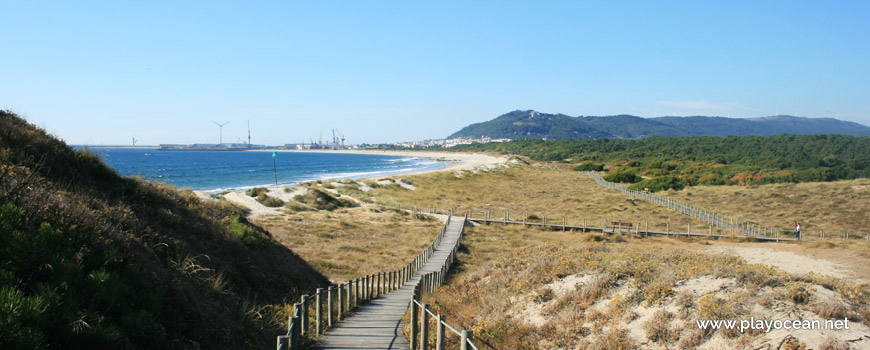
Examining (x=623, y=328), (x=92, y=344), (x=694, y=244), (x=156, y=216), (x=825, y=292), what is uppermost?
(x=156, y=216)

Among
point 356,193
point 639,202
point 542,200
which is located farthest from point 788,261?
point 356,193

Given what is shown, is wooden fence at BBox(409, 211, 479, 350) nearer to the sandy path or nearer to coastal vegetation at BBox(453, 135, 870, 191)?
the sandy path

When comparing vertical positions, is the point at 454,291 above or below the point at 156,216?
below

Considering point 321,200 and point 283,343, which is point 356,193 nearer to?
point 321,200

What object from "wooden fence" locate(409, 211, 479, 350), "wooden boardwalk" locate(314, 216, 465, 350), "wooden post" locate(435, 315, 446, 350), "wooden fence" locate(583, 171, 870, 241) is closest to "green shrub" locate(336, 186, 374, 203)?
"wooden fence" locate(583, 171, 870, 241)

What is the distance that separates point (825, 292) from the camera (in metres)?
8.82

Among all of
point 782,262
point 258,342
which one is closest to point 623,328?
point 258,342

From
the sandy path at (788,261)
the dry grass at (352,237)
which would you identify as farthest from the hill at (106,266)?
the sandy path at (788,261)

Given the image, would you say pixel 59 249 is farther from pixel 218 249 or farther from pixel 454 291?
pixel 454 291

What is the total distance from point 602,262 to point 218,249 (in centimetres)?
954

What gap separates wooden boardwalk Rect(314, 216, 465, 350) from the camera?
28.5 ft

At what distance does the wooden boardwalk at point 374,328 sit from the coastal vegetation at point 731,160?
63.2 meters

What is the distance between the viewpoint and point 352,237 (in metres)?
30.8

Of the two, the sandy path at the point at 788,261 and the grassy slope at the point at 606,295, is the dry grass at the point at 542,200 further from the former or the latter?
the grassy slope at the point at 606,295
